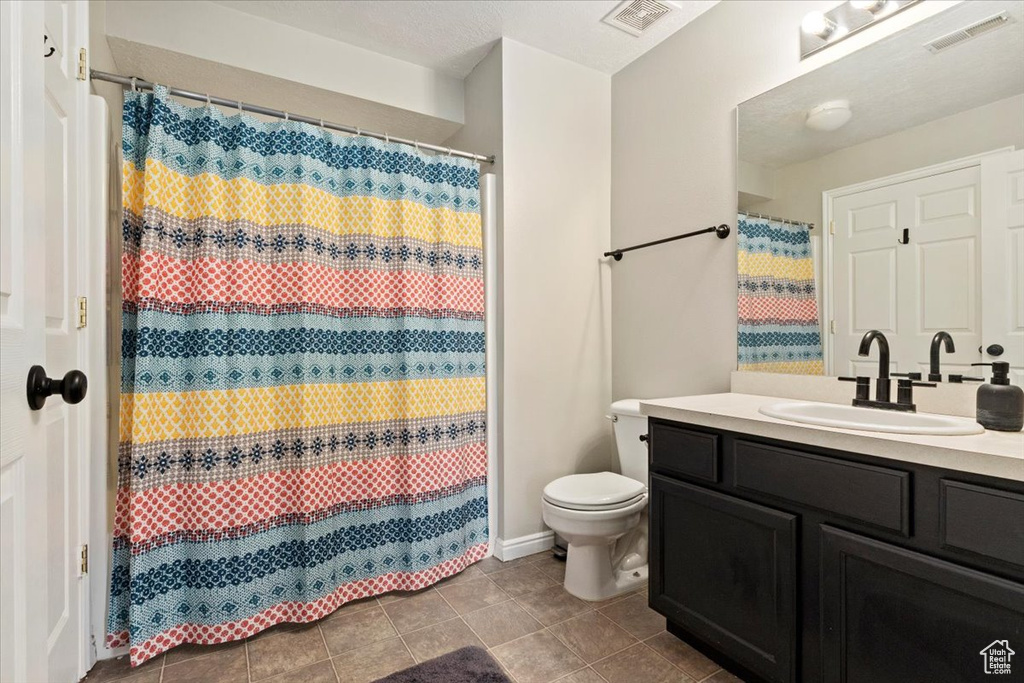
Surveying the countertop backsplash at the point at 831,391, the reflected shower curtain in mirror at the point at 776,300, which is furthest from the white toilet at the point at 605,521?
the reflected shower curtain in mirror at the point at 776,300

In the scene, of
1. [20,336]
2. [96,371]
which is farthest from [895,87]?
[96,371]

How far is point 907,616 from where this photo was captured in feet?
3.60

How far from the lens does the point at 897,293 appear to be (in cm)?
159

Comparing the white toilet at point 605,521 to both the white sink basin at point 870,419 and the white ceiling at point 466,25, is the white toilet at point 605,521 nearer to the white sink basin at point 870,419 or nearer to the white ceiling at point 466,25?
the white sink basin at point 870,419

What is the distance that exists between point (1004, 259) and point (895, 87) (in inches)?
26.7

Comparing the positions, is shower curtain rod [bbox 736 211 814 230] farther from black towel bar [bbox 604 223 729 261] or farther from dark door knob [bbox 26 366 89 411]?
dark door knob [bbox 26 366 89 411]

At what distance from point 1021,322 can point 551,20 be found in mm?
2124

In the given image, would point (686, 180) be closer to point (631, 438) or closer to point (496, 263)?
point (496, 263)

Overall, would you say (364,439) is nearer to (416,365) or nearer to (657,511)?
(416,365)

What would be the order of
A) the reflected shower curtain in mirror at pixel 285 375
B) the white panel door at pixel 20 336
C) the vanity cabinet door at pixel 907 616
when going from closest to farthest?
the white panel door at pixel 20 336, the vanity cabinet door at pixel 907 616, the reflected shower curtain in mirror at pixel 285 375

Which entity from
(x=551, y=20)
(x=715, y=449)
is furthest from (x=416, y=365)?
(x=551, y=20)

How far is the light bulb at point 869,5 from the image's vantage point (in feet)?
5.43

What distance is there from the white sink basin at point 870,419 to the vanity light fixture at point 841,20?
1338 millimetres

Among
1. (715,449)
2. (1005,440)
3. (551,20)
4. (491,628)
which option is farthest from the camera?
(551,20)
